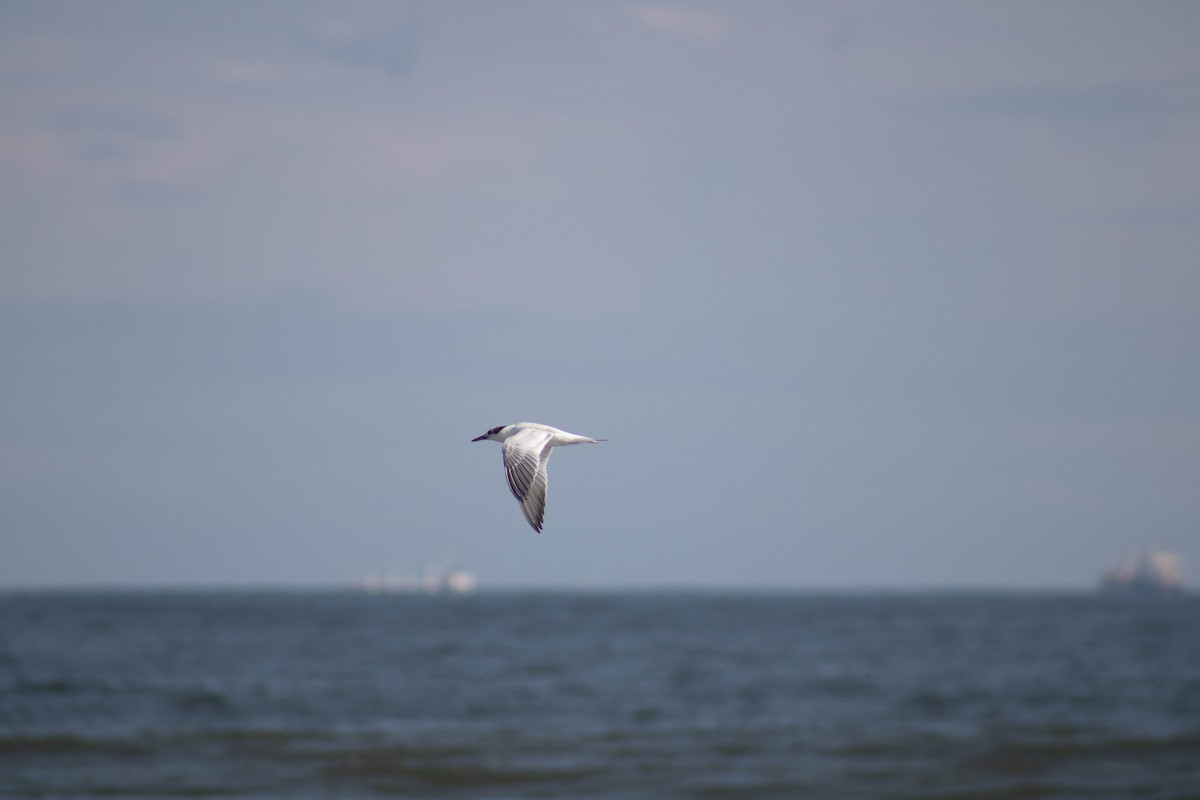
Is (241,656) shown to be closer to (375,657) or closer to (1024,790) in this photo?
(375,657)

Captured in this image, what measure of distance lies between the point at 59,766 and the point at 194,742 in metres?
3.30

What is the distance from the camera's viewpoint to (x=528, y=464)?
20.2 feet

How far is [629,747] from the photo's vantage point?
80.3ft

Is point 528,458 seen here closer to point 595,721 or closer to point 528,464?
point 528,464

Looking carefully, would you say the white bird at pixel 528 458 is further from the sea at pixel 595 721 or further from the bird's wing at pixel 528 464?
the sea at pixel 595 721

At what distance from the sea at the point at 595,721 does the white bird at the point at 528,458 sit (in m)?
15.1

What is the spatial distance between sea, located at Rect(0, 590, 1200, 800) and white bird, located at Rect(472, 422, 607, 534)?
15144mm

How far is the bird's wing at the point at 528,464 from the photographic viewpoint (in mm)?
5887

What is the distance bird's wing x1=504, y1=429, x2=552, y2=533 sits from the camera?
5.89 m

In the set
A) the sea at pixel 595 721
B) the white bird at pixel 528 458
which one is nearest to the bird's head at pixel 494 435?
the white bird at pixel 528 458

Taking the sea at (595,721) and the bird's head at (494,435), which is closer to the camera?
the bird's head at (494,435)

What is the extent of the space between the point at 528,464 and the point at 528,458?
0.03 m

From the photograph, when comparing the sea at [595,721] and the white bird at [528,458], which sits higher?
the white bird at [528,458]

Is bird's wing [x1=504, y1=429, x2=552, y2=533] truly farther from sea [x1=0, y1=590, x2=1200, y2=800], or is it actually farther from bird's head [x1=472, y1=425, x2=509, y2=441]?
sea [x1=0, y1=590, x2=1200, y2=800]
